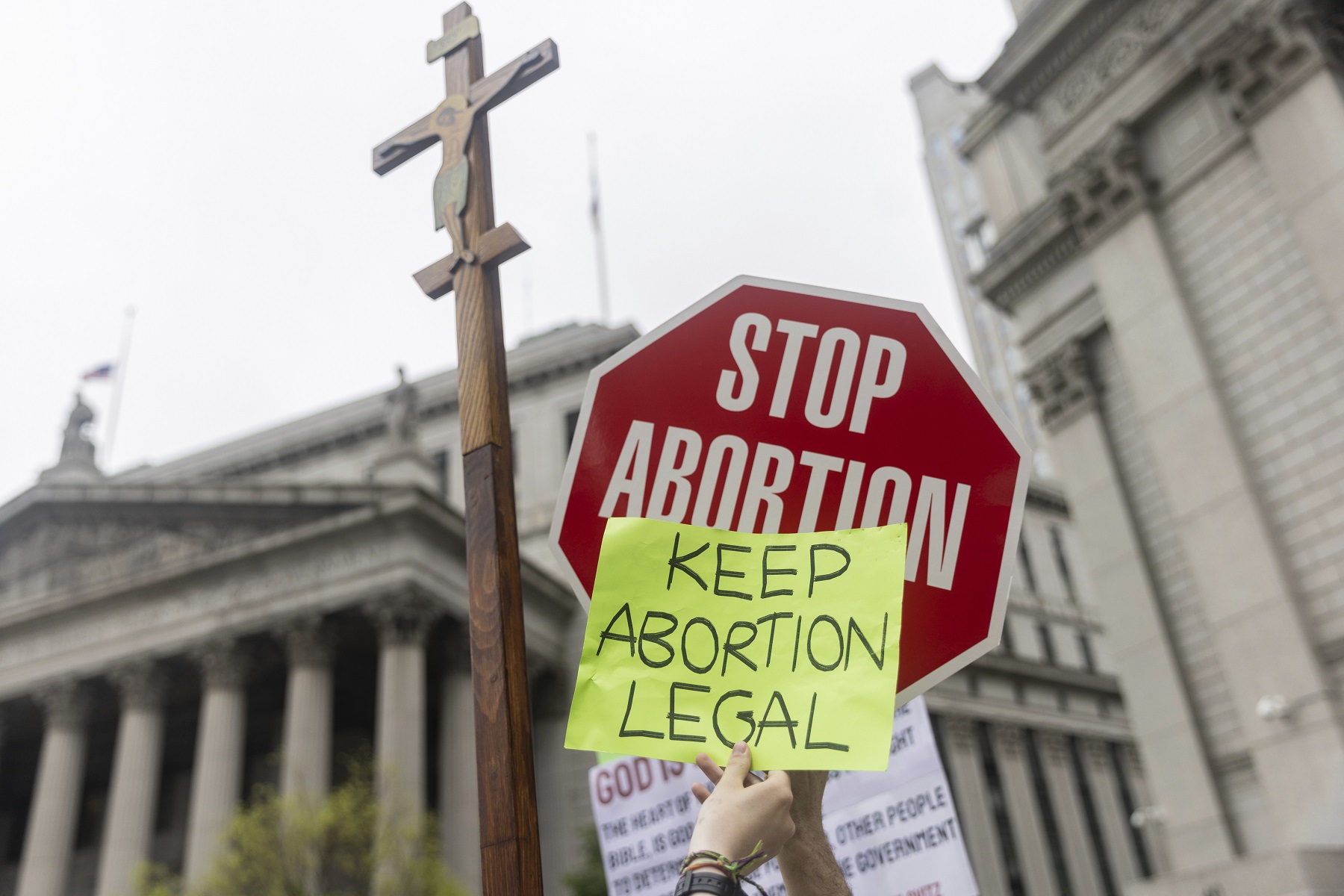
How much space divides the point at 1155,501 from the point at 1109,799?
1636 inches

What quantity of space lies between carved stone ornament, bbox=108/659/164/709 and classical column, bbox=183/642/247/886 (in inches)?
60.6

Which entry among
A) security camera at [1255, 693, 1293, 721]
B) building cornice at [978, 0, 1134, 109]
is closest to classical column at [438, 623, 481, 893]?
security camera at [1255, 693, 1293, 721]

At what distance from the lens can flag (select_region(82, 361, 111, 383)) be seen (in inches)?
1554

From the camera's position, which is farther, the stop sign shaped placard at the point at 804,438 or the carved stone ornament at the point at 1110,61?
the carved stone ornament at the point at 1110,61

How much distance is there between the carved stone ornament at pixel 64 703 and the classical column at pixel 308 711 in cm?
697

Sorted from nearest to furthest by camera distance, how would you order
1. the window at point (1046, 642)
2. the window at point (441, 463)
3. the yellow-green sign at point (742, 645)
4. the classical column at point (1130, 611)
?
the yellow-green sign at point (742, 645) < the classical column at point (1130, 611) < the window at point (441, 463) < the window at point (1046, 642)

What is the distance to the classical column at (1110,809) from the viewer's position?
5247 centimetres

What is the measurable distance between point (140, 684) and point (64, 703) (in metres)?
2.80

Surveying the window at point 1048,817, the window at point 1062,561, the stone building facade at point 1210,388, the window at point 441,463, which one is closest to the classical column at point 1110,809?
the window at point 1048,817

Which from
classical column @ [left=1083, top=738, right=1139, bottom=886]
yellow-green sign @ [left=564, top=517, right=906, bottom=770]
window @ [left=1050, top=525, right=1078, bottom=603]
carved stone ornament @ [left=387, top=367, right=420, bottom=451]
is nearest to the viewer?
yellow-green sign @ [left=564, top=517, right=906, bottom=770]

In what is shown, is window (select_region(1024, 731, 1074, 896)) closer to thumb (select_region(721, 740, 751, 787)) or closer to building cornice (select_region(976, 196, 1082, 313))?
building cornice (select_region(976, 196, 1082, 313))

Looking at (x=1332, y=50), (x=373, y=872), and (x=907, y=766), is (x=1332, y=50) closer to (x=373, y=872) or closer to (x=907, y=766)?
(x=907, y=766)

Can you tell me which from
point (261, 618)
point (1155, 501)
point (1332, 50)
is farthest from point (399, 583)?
point (1332, 50)

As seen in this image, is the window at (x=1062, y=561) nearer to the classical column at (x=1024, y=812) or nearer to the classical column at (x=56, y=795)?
the classical column at (x=1024, y=812)
